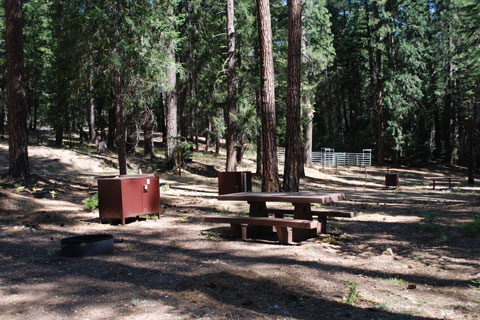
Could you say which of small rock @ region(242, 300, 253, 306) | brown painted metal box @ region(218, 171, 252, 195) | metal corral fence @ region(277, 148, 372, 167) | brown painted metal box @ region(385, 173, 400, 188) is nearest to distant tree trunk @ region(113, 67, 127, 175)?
brown painted metal box @ region(218, 171, 252, 195)

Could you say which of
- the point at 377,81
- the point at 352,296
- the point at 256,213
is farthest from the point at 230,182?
the point at 377,81

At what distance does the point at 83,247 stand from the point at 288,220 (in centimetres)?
319

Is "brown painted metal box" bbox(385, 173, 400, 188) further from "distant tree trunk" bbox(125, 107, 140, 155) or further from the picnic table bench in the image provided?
the picnic table bench

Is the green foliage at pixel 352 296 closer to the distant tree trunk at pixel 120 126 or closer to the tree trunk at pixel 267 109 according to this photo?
the tree trunk at pixel 267 109

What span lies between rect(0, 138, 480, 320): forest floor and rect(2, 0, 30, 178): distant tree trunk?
9.39 ft

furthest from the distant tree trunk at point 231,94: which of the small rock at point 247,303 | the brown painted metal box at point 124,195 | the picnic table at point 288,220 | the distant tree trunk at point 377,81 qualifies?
the distant tree trunk at point 377,81

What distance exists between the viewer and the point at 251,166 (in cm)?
2767

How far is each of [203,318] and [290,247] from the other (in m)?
3.28

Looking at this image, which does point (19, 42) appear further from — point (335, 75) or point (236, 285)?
point (335, 75)

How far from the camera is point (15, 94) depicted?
12.8 m

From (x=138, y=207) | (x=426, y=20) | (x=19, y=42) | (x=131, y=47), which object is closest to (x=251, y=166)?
(x=131, y=47)

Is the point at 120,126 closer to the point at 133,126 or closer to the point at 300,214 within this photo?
the point at 133,126

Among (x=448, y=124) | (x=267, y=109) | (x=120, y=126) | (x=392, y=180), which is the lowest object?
(x=392, y=180)

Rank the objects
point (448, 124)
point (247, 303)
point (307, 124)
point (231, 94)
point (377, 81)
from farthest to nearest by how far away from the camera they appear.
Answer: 1. point (448, 124)
2. point (377, 81)
3. point (307, 124)
4. point (231, 94)
5. point (247, 303)
